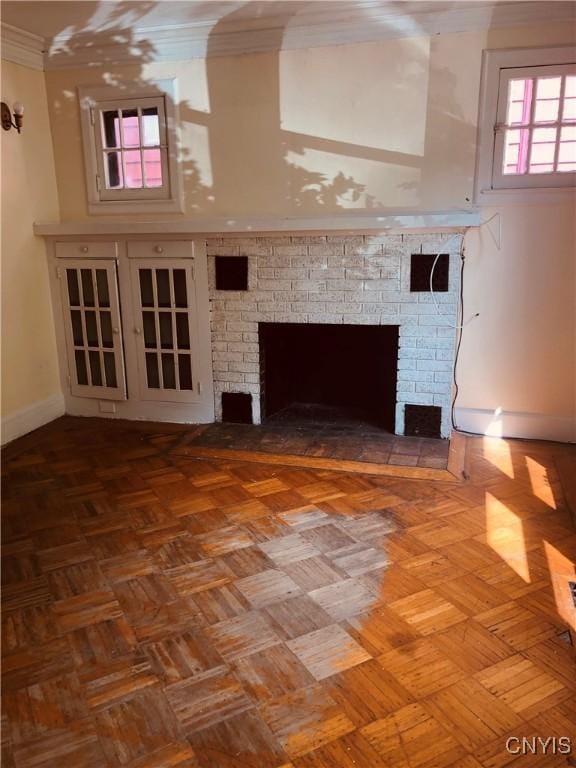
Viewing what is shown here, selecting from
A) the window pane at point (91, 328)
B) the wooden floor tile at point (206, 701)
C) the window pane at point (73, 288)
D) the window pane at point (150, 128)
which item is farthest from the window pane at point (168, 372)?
the wooden floor tile at point (206, 701)

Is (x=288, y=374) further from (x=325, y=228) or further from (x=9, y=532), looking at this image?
(x=9, y=532)

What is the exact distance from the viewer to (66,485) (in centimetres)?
329

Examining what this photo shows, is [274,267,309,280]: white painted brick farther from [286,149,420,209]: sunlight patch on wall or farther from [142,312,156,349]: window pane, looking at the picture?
[142,312,156,349]: window pane

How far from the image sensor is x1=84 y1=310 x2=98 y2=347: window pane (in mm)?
4285

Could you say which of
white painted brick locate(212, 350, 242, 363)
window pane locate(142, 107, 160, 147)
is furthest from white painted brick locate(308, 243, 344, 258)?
window pane locate(142, 107, 160, 147)

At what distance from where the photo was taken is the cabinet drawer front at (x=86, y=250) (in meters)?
4.11

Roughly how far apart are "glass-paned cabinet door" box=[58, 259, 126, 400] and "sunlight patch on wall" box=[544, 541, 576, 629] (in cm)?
299

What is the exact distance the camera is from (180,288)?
4.06 meters

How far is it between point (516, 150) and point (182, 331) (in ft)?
7.84

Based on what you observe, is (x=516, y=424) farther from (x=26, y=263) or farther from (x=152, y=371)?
(x=26, y=263)

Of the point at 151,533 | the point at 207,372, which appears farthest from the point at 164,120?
the point at 151,533

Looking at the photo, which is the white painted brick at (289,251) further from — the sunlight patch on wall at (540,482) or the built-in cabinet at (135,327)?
the sunlight patch on wall at (540,482)

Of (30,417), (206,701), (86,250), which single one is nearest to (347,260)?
(86,250)

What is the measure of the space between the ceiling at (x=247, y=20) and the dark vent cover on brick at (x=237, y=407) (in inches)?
85.5
